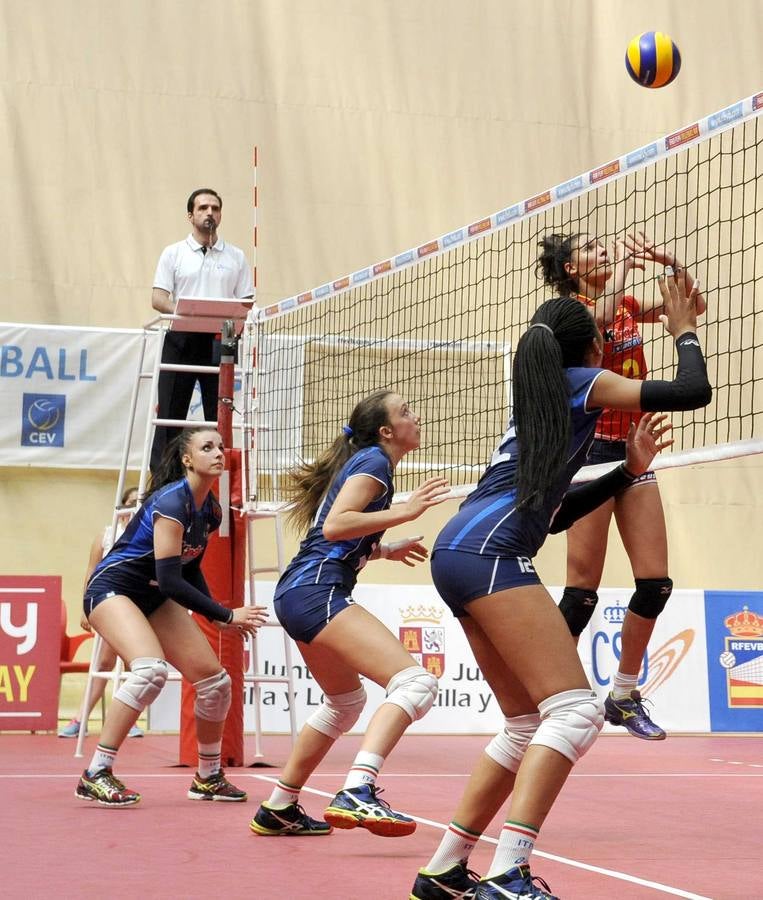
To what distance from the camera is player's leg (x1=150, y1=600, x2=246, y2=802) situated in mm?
6516

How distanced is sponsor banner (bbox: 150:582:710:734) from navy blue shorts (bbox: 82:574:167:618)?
163 inches

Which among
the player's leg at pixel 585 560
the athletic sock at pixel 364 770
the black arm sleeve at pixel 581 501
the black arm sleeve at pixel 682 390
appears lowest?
the athletic sock at pixel 364 770

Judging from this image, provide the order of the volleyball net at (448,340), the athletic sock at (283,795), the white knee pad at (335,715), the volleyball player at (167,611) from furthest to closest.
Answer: the volleyball net at (448,340) → the volleyball player at (167,611) → the athletic sock at (283,795) → the white knee pad at (335,715)

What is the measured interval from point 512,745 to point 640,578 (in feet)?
6.71

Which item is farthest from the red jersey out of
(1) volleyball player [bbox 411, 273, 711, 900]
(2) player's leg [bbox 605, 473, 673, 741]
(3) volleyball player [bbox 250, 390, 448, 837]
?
(1) volleyball player [bbox 411, 273, 711, 900]

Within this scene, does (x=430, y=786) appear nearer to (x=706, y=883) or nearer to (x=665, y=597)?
(x=665, y=597)

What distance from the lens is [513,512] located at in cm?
376

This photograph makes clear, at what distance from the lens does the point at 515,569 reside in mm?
3664

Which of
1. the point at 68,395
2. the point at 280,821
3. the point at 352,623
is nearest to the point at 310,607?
the point at 352,623

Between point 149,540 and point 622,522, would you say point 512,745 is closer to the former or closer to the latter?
point 622,522

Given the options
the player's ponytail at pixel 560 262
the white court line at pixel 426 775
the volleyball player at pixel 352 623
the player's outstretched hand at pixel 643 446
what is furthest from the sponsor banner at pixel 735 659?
the player's outstretched hand at pixel 643 446

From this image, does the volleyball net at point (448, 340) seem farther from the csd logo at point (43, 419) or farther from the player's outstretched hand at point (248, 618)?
the player's outstretched hand at point (248, 618)

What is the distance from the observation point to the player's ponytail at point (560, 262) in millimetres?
5719

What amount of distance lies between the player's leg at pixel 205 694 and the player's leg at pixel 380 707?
1.55 meters
